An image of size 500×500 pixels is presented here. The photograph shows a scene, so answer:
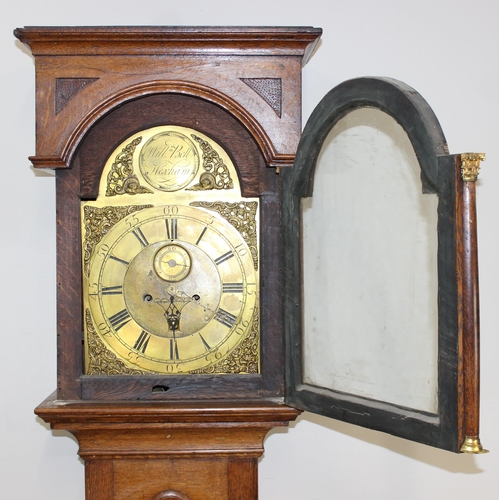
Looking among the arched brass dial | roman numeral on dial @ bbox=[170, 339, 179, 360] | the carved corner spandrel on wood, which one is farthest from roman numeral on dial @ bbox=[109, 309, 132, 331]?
the carved corner spandrel on wood

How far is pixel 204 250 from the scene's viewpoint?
5.45 feet

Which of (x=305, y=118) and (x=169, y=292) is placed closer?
(x=169, y=292)

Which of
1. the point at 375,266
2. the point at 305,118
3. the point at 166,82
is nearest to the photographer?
the point at 375,266

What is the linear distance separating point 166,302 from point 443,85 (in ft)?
3.11

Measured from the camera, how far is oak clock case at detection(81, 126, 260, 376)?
1.65m

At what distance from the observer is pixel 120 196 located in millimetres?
1662

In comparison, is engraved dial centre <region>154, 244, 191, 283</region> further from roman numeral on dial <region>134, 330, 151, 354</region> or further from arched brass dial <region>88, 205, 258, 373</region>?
roman numeral on dial <region>134, 330, 151, 354</region>

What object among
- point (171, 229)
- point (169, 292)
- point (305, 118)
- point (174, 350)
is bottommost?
point (174, 350)

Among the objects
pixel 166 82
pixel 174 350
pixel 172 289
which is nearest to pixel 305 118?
pixel 166 82

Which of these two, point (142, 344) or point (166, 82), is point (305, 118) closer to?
point (166, 82)

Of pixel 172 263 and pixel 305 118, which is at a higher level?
pixel 305 118

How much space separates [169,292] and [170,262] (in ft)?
0.22

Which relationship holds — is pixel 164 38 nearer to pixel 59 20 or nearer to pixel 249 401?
pixel 59 20

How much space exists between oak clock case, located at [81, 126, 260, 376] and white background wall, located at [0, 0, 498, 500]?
0.34 metres
